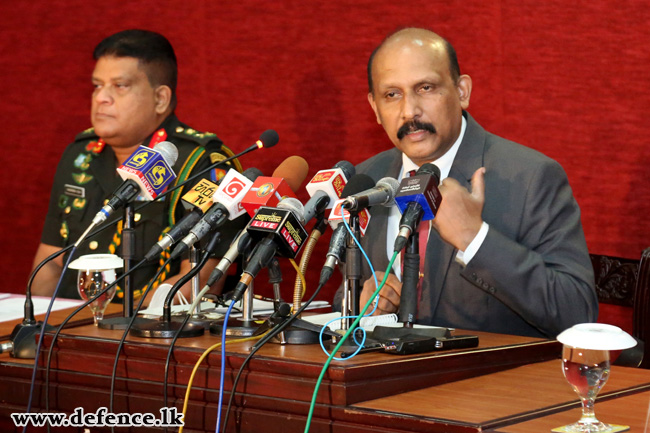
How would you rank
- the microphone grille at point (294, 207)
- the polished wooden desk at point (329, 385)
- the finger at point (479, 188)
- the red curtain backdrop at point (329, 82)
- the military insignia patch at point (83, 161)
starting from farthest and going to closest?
the military insignia patch at point (83, 161)
the red curtain backdrop at point (329, 82)
the finger at point (479, 188)
the microphone grille at point (294, 207)
the polished wooden desk at point (329, 385)

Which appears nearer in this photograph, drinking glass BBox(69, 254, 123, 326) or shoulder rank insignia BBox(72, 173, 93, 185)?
drinking glass BBox(69, 254, 123, 326)

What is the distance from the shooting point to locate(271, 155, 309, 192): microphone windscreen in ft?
6.86

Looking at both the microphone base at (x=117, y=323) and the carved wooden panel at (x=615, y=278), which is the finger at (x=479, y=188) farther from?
the carved wooden panel at (x=615, y=278)

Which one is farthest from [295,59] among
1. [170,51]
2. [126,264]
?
[126,264]

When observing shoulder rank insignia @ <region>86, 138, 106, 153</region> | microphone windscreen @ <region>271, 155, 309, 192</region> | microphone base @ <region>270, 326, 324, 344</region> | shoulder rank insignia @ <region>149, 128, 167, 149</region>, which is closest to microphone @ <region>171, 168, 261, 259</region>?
microphone windscreen @ <region>271, 155, 309, 192</region>

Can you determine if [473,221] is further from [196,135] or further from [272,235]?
[196,135]

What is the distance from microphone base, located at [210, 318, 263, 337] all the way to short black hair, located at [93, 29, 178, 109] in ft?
5.65

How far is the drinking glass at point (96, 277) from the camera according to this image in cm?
241

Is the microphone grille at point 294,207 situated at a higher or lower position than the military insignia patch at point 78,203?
lower

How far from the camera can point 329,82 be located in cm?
394

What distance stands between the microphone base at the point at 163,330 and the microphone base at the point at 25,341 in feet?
0.83

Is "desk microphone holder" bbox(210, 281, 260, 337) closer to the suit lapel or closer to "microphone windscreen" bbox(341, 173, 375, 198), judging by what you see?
"microphone windscreen" bbox(341, 173, 375, 198)

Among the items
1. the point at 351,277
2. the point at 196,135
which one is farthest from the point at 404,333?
the point at 196,135

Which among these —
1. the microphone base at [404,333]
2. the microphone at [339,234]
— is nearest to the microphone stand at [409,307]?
the microphone base at [404,333]
